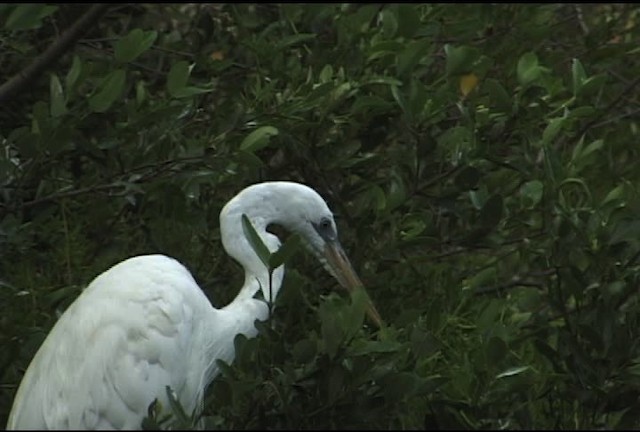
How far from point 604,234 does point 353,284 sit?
80 cm

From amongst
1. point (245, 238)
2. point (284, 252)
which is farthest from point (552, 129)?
point (284, 252)

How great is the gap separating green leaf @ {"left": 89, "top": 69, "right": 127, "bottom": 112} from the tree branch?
599mm

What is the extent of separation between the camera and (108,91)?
407 centimetres

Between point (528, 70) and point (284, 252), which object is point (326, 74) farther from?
point (284, 252)

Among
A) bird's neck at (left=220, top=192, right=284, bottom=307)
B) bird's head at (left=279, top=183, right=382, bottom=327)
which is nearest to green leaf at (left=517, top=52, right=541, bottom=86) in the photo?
bird's head at (left=279, top=183, right=382, bottom=327)

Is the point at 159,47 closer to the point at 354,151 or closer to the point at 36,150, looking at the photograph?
the point at 354,151

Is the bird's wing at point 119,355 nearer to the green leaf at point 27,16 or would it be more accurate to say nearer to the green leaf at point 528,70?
the green leaf at point 27,16

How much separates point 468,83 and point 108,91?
1.71 metres

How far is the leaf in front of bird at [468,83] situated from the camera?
5323mm

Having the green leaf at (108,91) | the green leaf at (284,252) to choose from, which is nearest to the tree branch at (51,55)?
the green leaf at (108,91)

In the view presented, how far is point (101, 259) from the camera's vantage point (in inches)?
194

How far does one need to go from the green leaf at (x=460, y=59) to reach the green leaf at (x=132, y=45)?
1055mm

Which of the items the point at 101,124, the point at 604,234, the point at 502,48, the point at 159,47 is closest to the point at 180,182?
the point at 101,124

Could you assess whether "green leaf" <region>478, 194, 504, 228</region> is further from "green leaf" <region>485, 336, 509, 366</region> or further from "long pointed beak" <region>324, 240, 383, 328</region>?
"green leaf" <region>485, 336, 509, 366</region>
